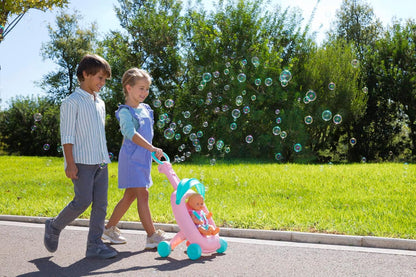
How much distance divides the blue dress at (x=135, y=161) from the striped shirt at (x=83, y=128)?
31cm

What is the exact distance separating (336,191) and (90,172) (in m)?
5.43

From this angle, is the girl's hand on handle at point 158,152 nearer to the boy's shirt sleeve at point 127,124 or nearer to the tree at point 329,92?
the boy's shirt sleeve at point 127,124

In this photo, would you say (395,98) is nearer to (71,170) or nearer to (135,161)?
(135,161)

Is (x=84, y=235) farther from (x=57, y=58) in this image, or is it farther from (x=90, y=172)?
(x=57, y=58)

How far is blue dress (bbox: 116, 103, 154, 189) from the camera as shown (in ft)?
15.7

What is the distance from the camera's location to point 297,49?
1988 cm

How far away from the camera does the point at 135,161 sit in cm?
481

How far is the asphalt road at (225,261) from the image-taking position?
4.11 m

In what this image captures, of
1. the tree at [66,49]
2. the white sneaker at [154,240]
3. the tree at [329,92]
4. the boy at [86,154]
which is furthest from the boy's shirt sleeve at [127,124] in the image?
the tree at [66,49]

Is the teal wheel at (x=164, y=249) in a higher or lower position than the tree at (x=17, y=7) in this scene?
lower

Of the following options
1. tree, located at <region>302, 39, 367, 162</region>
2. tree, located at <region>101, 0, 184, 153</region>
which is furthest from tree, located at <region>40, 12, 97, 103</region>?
tree, located at <region>302, 39, 367, 162</region>

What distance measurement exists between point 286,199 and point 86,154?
430cm

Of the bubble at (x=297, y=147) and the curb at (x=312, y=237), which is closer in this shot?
the curb at (x=312, y=237)

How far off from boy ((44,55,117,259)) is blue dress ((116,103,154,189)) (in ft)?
0.85
